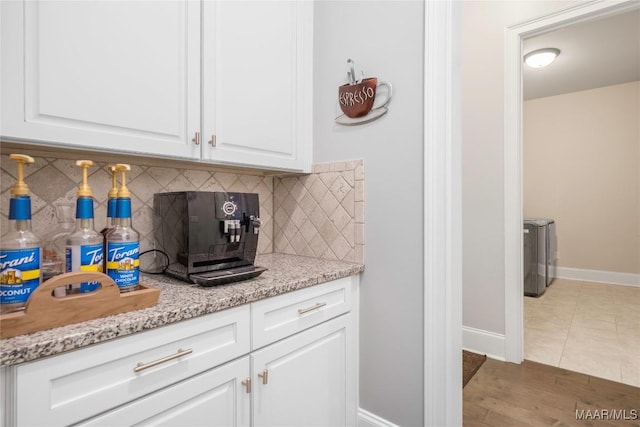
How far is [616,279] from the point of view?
171 inches

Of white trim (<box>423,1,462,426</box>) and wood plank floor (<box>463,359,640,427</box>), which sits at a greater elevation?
white trim (<box>423,1,462,426</box>)

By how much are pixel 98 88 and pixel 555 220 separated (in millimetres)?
5564

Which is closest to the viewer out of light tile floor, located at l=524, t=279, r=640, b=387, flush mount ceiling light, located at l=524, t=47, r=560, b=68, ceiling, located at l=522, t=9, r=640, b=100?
light tile floor, located at l=524, t=279, r=640, b=387

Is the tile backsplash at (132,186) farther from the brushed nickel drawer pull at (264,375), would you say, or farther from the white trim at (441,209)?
the white trim at (441,209)

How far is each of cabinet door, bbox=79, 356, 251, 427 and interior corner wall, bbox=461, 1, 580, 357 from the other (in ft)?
6.42

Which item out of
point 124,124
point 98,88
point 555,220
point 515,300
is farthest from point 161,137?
point 555,220

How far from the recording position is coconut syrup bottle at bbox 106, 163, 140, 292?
882 mm

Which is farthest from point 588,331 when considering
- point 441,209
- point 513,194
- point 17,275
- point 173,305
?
point 17,275

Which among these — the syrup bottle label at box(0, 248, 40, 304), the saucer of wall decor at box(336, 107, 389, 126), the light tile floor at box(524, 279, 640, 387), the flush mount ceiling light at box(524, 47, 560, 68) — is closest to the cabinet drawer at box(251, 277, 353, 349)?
the syrup bottle label at box(0, 248, 40, 304)

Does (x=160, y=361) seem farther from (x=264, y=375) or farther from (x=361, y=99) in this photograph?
(x=361, y=99)

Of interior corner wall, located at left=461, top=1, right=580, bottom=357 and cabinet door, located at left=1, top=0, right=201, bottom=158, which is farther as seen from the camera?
interior corner wall, located at left=461, top=1, right=580, bottom=357

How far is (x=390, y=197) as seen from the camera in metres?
1.43

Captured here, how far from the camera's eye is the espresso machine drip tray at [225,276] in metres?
1.07

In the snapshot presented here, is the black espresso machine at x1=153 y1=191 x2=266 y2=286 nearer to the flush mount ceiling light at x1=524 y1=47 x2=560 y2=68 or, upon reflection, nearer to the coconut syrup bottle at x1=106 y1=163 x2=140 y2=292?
the coconut syrup bottle at x1=106 y1=163 x2=140 y2=292
